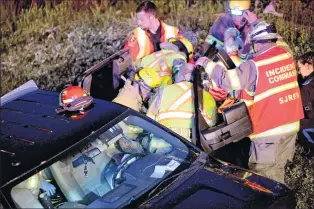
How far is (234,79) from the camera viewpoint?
510 centimetres

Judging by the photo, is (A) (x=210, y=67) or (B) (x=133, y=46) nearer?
(A) (x=210, y=67)

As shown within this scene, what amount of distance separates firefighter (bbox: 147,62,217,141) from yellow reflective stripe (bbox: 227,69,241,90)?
252 mm

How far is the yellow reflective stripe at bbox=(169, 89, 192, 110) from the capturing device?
5082 mm

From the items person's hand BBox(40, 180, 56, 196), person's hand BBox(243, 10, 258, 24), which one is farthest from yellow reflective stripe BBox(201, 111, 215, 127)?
person's hand BBox(243, 10, 258, 24)

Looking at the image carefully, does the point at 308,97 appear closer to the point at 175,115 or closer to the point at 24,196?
the point at 175,115

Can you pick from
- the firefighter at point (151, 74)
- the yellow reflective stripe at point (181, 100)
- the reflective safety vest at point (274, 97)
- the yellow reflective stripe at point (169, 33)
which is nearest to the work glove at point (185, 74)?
the firefighter at point (151, 74)

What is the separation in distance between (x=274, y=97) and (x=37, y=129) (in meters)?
2.05

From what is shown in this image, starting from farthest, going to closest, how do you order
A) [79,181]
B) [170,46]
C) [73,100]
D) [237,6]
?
[237,6] → [170,46] → [73,100] → [79,181]

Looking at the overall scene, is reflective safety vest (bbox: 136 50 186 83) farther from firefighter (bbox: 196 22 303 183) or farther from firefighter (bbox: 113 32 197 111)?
firefighter (bbox: 196 22 303 183)

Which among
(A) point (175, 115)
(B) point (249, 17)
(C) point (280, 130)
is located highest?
(B) point (249, 17)

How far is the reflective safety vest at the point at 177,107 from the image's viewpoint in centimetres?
508

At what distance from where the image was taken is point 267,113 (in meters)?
5.20

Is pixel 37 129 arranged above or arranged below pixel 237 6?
below

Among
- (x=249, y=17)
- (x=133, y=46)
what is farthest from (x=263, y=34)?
(x=133, y=46)
